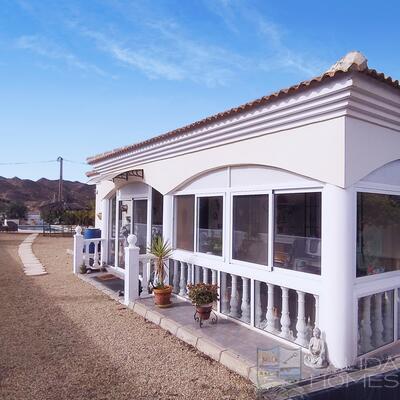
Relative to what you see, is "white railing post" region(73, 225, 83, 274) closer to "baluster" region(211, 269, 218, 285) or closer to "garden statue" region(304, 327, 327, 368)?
"baluster" region(211, 269, 218, 285)

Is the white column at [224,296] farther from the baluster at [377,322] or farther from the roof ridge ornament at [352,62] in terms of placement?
the roof ridge ornament at [352,62]

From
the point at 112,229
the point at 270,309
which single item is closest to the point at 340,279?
the point at 270,309

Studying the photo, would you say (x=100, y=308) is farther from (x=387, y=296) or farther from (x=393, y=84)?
(x=393, y=84)

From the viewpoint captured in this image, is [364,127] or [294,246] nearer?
[364,127]

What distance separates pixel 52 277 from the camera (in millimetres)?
11906

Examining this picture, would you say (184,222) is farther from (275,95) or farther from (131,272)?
(275,95)

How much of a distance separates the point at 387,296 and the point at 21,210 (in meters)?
55.7

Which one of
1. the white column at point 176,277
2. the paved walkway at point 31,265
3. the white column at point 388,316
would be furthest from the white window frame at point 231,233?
the paved walkway at point 31,265

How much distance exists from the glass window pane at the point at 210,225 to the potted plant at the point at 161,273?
854 mm

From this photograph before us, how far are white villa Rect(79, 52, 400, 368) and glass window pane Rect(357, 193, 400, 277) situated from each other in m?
0.02

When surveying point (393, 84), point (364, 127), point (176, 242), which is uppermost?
point (393, 84)

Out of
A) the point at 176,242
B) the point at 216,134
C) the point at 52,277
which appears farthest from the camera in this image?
the point at 52,277

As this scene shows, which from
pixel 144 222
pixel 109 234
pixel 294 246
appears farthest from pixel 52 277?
pixel 294 246

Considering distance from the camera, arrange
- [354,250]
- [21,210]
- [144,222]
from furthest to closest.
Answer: [21,210] < [144,222] < [354,250]
